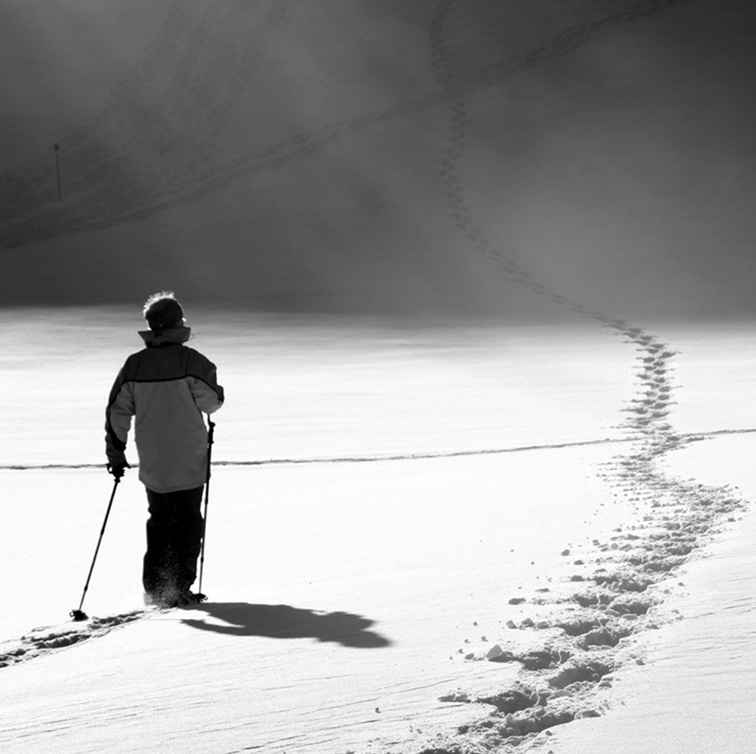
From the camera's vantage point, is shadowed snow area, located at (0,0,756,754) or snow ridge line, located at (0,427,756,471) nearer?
shadowed snow area, located at (0,0,756,754)

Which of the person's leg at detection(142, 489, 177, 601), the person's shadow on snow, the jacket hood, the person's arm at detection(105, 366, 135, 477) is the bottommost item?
the person's shadow on snow

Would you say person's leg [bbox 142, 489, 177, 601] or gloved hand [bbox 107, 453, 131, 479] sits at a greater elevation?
gloved hand [bbox 107, 453, 131, 479]

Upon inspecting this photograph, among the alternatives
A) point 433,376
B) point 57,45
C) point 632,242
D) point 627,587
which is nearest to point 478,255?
point 632,242

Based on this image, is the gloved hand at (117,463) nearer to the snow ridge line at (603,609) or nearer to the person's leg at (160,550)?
the person's leg at (160,550)

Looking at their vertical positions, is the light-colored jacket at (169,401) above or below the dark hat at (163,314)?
below

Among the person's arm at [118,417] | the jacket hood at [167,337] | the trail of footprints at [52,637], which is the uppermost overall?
the jacket hood at [167,337]

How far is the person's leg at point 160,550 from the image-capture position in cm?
559

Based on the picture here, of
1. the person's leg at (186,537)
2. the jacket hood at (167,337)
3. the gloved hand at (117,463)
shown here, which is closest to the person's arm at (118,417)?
the gloved hand at (117,463)

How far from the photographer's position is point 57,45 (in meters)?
37.7

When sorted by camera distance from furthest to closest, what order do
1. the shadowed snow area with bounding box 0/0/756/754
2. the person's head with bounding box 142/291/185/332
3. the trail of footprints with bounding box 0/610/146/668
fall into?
the person's head with bounding box 142/291/185/332 < the trail of footprints with bounding box 0/610/146/668 < the shadowed snow area with bounding box 0/0/756/754

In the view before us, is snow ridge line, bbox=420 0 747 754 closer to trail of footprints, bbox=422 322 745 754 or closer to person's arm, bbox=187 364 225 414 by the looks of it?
trail of footprints, bbox=422 322 745 754

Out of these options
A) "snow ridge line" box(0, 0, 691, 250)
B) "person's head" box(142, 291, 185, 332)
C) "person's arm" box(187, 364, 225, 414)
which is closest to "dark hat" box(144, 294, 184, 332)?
"person's head" box(142, 291, 185, 332)

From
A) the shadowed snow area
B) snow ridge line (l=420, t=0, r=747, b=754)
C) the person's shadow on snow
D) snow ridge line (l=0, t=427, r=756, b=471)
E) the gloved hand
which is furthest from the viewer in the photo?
snow ridge line (l=0, t=427, r=756, b=471)

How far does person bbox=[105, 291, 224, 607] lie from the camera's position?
18.2 feet
